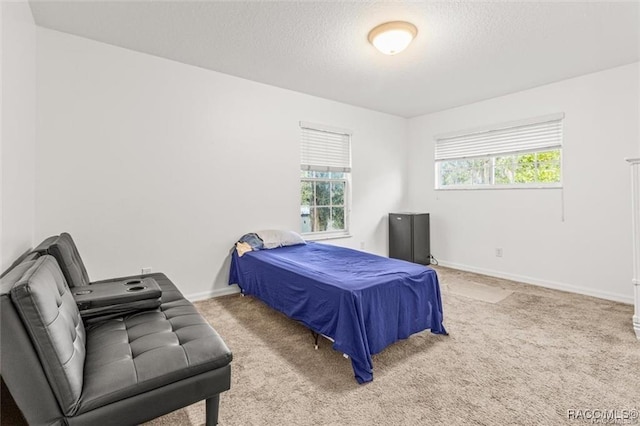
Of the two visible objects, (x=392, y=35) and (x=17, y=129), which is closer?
(x=17, y=129)

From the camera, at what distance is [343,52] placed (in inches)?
120

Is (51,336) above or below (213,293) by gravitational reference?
above

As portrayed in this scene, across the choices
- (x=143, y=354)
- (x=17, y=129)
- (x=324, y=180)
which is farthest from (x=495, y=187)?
(x=17, y=129)

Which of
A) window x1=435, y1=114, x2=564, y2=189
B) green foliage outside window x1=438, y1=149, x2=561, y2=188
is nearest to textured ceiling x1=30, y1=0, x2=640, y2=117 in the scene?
window x1=435, y1=114, x2=564, y2=189

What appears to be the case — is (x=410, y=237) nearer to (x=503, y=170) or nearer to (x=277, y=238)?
→ (x=503, y=170)

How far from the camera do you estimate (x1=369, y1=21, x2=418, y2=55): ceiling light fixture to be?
8.16 ft

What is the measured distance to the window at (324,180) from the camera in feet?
14.4

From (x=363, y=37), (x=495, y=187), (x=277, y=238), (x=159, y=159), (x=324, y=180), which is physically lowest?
(x=277, y=238)

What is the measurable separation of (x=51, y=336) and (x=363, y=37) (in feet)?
9.61

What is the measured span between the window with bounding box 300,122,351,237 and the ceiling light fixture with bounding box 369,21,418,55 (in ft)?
5.98

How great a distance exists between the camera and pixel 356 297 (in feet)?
6.51

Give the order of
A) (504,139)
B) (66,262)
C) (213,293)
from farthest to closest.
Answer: (504,139) < (213,293) < (66,262)

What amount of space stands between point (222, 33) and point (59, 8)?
1.21 metres

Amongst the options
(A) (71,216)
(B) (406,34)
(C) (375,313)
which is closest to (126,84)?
(A) (71,216)
